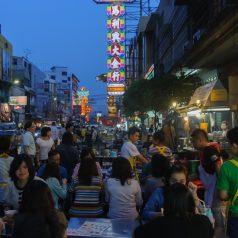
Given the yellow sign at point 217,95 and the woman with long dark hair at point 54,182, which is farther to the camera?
the yellow sign at point 217,95

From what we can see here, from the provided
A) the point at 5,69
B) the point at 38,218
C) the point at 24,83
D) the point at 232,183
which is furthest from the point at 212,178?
the point at 24,83

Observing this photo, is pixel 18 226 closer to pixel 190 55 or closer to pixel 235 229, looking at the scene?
pixel 235 229

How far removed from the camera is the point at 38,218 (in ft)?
11.6

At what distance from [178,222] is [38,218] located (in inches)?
42.8

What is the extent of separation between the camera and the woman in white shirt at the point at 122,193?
6.15 m

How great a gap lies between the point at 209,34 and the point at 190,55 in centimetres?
352

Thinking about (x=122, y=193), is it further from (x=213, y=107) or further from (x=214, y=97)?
(x=214, y=97)

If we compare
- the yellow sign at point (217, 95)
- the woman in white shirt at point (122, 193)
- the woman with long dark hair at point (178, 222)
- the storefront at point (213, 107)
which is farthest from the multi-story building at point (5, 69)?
the woman with long dark hair at point (178, 222)

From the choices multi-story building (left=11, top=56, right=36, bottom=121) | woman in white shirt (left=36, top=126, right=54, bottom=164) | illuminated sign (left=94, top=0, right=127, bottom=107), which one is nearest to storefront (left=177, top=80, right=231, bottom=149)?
woman in white shirt (left=36, top=126, right=54, bottom=164)

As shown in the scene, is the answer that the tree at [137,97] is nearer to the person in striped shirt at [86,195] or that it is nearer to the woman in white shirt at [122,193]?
the person in striped shirt at [86,195]

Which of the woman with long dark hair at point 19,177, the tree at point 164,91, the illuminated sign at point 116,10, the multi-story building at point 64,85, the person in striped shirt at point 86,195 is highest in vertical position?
the multi-story building at point 64,85

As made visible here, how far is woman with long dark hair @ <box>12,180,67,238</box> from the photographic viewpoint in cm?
351

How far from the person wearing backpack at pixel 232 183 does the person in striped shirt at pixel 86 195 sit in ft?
8.13

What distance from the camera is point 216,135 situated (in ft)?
48.2
